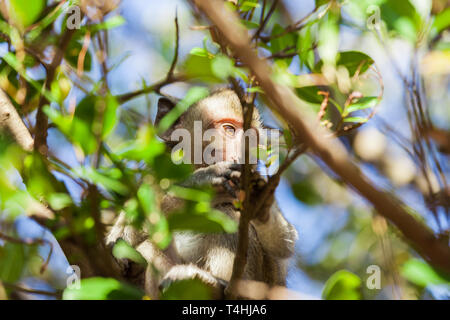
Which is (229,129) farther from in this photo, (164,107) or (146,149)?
(146,149)

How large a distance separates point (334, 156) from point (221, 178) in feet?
6.00

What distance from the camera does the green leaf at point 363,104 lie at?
243 centimetres

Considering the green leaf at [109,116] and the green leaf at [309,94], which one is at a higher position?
the green leaf at [309,94]

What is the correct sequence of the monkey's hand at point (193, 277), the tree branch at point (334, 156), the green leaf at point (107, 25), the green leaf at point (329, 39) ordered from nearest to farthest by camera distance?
1. the tree branch at point (334, 156)
2. the green leaf at point (329, 39)
3. the green leaf at point (107, 25)
4. the monkey's hand at point (193, 277)

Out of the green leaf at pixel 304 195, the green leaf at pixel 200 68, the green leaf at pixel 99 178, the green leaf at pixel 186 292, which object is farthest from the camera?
the green leaf at pixel 304 195

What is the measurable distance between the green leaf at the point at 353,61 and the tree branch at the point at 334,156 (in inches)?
44.5

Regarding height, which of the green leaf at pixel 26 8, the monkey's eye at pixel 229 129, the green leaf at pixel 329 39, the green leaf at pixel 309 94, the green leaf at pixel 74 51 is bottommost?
the green leaf at pixel 26 8

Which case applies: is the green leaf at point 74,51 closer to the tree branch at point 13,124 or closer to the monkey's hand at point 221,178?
the tree branch at point 13,124

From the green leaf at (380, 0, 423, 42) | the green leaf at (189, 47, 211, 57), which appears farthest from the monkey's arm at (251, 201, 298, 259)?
the green leaf at (380, 0, 423, 42)

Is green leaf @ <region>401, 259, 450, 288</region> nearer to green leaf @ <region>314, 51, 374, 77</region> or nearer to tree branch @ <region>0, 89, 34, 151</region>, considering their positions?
green leaf @ <region>314, 51, 374, 77</region>

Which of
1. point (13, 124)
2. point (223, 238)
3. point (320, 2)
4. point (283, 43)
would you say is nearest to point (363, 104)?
point (320, 2)

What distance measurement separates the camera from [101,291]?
182cm

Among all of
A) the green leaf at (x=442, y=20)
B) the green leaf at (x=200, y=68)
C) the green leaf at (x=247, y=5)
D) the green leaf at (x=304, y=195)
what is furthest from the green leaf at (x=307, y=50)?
the green leaf at (x=304, y=195)

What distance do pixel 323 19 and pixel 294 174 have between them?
362cm
